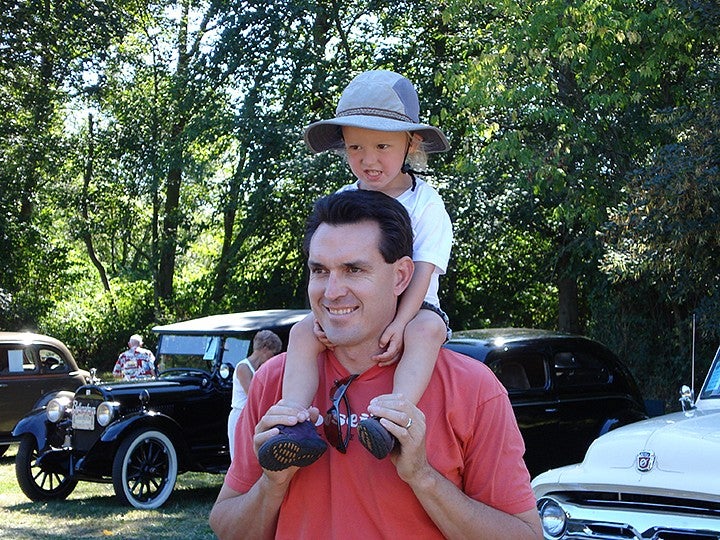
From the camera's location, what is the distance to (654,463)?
523 centimetres

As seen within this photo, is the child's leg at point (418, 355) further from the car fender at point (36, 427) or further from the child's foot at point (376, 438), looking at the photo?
the car fender at point (36, 427)

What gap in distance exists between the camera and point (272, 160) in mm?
22688

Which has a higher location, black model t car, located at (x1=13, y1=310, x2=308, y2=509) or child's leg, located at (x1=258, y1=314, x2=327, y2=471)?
child's leg, located at (x1=258, y1=314, x2=327, y2=471)

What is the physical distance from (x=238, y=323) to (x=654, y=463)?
760 centimetres

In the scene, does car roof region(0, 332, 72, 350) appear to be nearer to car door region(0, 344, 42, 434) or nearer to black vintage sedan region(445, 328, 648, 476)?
car door region(0, 344, 42, 434)

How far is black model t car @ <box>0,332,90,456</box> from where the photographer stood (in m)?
15.4

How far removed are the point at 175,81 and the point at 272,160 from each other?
12.7 feet

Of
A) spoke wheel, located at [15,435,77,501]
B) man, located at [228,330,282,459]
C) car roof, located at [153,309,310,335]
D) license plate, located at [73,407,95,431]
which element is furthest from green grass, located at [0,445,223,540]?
car roof, located at [153,309,310,335]

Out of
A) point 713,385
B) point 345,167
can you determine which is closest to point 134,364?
point 345,167

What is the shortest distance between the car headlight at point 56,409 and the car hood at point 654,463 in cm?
756

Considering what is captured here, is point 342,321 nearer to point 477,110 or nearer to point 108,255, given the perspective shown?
point 477,110

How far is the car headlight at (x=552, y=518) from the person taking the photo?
5477 millimetres

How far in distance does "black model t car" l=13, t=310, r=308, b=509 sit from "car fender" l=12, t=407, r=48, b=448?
0.01 meters

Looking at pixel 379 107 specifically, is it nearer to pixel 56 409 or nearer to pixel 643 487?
pixel 643 487
